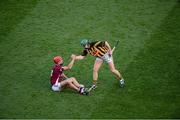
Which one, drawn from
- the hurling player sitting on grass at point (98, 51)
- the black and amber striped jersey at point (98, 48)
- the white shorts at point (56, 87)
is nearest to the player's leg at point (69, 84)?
the white shorts at point (56, 87)

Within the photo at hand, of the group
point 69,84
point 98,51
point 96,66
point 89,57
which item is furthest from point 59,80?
point 89,57

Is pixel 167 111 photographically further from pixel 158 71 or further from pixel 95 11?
pixel 95 11

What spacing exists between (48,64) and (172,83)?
12.1 ft

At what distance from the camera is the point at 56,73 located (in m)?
11.1

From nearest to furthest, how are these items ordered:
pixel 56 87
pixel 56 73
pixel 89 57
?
pixel 56 73 < pixel 56 87 < pixel 89 57

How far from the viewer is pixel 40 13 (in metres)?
14.6

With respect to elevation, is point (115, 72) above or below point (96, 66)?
below

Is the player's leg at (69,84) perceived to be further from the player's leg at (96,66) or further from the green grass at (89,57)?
the player's leg at (96,66)

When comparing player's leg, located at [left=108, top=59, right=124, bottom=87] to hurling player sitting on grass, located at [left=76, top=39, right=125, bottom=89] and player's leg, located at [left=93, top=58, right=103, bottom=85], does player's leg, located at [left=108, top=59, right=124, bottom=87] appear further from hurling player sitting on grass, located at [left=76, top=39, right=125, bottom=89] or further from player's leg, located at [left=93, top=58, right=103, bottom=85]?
player's leg, located at [left=93, top=58, right=103, bottom=85]

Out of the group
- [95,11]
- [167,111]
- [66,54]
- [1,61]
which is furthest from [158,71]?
[1,61]

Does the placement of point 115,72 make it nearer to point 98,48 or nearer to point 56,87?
point 98,48

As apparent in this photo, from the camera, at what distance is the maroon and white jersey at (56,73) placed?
1105 centimetres

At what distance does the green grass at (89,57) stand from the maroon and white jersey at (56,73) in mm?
378

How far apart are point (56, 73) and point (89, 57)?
1.86 metres
